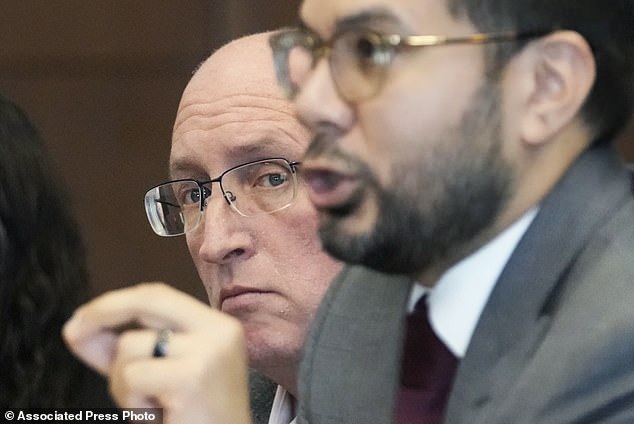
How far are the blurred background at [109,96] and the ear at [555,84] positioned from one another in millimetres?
1896

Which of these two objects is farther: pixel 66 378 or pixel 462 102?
pixel 66 378

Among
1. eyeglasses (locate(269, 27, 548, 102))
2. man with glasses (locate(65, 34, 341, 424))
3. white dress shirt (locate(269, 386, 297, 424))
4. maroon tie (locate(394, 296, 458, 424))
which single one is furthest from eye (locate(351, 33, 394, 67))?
white dress shirt (locate(269, 386, 297, 424))

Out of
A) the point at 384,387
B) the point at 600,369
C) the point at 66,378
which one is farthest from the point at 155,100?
the point at 600,369

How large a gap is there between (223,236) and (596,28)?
64 centimetres

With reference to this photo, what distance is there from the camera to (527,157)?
2.77 feet

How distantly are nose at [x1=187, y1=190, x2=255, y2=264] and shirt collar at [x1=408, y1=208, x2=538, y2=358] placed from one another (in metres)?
0.53

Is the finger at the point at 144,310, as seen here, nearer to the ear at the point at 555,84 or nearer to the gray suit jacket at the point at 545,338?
the gray suit jacket at the point at 545,338

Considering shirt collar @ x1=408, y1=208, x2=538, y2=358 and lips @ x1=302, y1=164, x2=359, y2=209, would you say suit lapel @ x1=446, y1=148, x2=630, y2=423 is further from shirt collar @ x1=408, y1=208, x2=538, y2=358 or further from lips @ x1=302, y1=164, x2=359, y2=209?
lips @ x1=302, y1=164, x2=359, y2=209

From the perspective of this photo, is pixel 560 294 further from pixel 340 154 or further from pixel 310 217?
pixel 310 217

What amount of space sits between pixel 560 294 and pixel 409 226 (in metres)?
0.13

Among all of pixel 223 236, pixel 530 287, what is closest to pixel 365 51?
pixel 530 287

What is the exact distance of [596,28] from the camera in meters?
0.86

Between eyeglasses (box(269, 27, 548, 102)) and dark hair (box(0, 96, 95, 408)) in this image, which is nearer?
eyeglasses (box(269, 27, 548, 102))

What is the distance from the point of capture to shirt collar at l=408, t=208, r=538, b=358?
845mm
